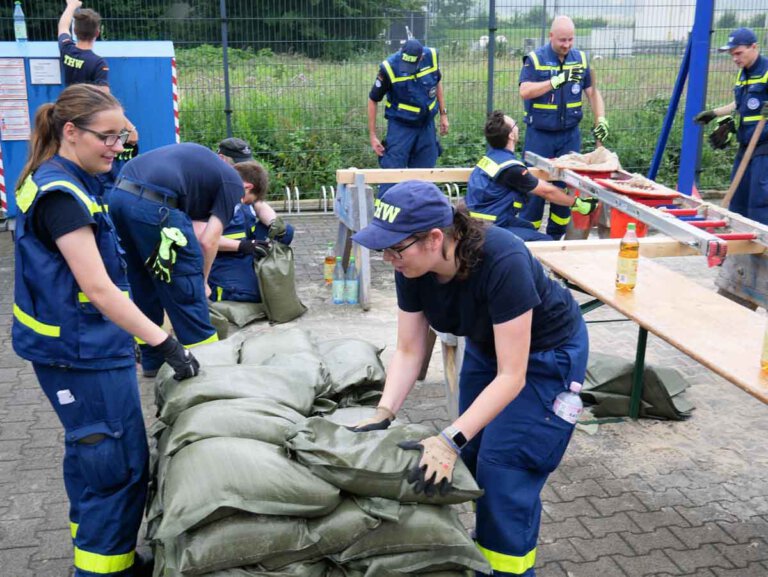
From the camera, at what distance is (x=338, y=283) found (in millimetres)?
6926

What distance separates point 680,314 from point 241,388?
6.35 feet

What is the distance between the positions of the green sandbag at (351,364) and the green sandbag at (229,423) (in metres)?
0.86

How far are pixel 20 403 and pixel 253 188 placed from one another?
202 cm

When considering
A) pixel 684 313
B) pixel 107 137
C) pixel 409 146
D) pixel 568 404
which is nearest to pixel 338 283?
pixel 409 146

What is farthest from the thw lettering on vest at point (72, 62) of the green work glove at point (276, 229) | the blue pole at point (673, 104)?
the blue pole at point (673, 104)

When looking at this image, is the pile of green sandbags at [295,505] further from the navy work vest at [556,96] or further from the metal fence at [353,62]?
the metal fence at [353,62]

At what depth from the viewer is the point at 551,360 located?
9.82ft

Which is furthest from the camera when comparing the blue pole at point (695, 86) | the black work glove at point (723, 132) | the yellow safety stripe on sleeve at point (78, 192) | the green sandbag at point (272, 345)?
the blue pole at point (695, 86)

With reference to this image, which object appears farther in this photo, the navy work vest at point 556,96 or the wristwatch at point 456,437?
the navy work vest at point 556,96

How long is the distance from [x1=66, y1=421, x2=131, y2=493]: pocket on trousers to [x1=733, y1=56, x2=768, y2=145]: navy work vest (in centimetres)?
625

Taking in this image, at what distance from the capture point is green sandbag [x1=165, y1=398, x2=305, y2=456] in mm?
2998

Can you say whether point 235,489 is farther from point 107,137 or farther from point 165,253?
point 165,253

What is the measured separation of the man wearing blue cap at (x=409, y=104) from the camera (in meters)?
8.45

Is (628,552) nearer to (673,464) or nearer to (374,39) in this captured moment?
(673,464)
